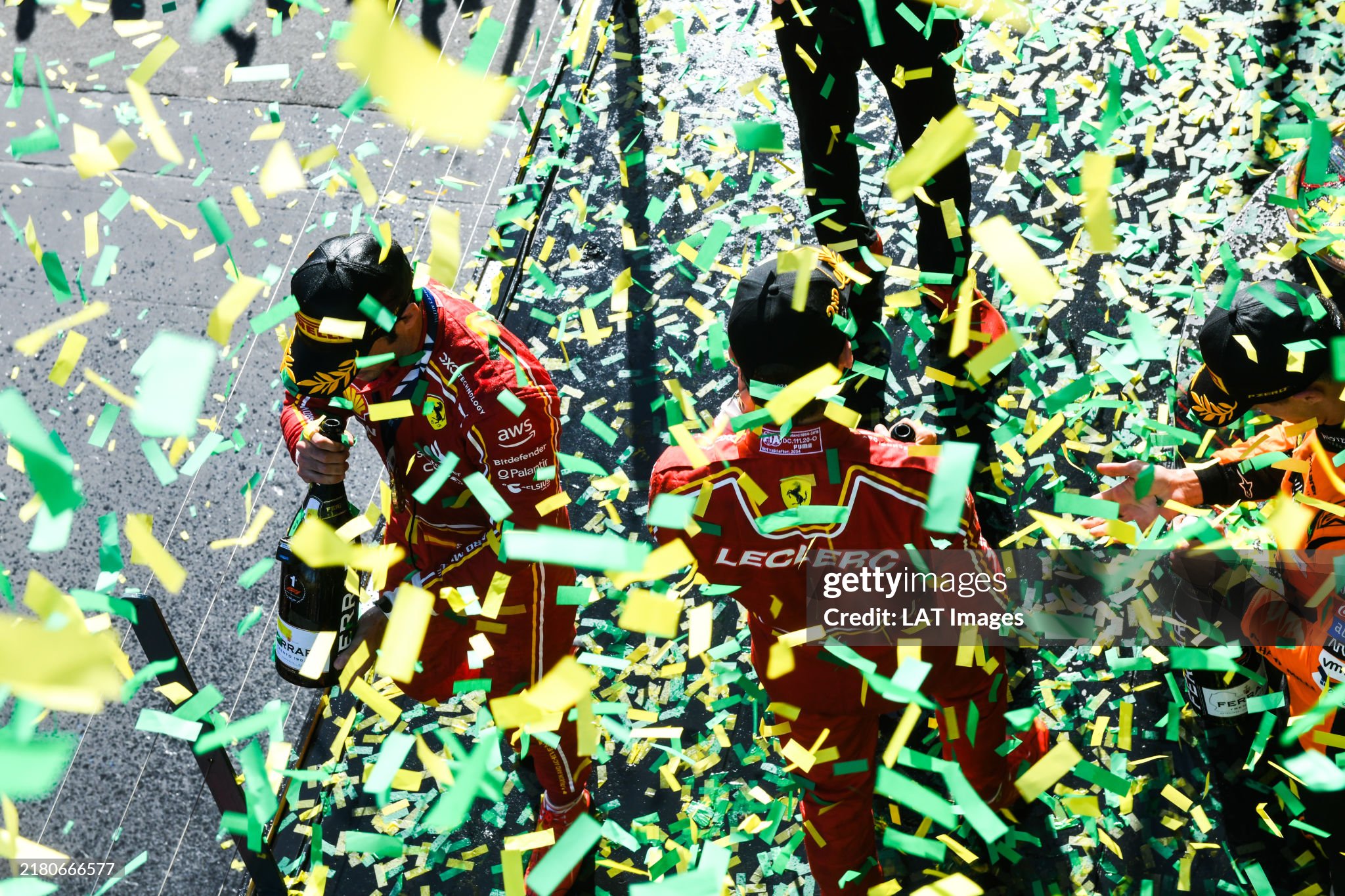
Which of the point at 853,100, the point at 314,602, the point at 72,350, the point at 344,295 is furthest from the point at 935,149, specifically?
the point at 72,350

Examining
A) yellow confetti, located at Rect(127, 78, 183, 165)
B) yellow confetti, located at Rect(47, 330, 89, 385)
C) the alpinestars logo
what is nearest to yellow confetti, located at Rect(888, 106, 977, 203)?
the alpinestars logo

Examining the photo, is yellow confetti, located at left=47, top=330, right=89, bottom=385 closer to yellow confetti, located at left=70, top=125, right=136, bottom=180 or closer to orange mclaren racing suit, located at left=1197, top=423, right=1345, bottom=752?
yellow confetti, located at left=70, top=125, right=136, bottom=180

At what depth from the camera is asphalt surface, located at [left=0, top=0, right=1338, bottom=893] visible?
320 cm

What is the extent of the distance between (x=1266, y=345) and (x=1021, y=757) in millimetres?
1273

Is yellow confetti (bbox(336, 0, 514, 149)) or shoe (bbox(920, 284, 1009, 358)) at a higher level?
yellow confetti (bbox(336, 0, 514, 149))

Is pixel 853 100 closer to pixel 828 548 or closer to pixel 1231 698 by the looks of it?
pixel 828 548

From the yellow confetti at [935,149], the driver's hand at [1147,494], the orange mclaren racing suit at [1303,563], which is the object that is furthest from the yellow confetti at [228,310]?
the orange mclaren racing suit at [1303,563]

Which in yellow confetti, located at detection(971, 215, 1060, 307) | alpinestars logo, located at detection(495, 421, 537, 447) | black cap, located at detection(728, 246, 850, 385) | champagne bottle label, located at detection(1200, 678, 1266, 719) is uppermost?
black cap, located at detection(728, 246, 850, 385)

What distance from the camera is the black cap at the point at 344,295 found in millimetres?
2555

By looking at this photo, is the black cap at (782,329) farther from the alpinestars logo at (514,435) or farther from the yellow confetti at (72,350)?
the yellow confetti at (72,350)

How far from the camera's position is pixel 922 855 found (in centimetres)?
298

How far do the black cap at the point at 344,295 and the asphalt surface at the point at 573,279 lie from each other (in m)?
1.31

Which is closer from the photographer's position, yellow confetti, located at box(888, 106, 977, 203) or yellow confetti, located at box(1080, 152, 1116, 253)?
yellow confetti, located at box(1080, 152, 1116, 253)

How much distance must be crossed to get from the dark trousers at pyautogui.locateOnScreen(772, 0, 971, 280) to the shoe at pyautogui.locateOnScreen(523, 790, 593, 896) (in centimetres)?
217
